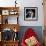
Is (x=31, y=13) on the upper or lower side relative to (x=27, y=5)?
lower

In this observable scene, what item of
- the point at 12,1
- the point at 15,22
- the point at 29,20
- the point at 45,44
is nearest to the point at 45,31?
the point at 45,44

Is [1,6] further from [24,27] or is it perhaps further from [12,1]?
[24,27]

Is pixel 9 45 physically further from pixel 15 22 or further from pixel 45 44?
pixel 45 44

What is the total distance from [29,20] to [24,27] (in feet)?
1.07

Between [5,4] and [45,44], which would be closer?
[45,44]

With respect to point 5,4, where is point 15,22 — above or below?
below

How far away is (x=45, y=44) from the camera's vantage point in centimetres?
550

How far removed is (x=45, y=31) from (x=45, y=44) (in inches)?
17.8

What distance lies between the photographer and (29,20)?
599 centimetres

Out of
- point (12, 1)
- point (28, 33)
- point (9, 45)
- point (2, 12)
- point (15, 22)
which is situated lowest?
point (9, 45)

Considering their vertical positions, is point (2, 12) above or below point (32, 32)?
above

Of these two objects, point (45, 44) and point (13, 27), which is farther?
point (13, 27)

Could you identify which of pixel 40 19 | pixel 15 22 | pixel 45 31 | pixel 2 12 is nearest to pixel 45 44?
pixel 45 31

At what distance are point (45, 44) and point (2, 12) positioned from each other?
6.38ft
